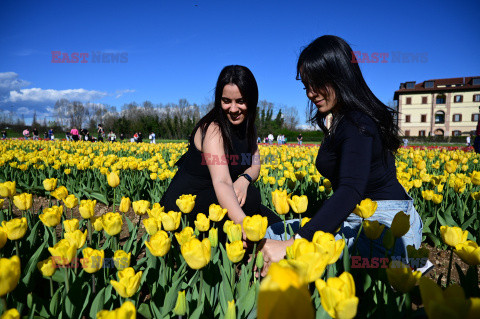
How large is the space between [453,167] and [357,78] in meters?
2.42

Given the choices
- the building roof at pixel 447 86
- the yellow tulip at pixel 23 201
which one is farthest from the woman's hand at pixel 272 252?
the building roof at pixel 447 86

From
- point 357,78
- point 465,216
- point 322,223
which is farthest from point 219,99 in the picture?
point 465,216

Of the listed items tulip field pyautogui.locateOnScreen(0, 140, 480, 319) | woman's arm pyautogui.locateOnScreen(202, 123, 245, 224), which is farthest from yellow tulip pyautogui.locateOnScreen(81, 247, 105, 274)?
woman's arm pyautogui.locateOnScreen(202, 123, 245, 224)

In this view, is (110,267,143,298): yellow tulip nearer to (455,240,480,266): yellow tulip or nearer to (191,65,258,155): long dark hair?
(455,240,480,266): yellow tulip

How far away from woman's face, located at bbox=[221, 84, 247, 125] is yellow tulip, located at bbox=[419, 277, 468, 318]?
1.95 metres

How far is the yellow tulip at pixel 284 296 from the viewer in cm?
46

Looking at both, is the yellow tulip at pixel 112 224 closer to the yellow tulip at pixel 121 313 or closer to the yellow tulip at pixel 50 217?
the yellow tulip at pixel 50 217

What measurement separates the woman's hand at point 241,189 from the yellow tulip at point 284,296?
1902 mm

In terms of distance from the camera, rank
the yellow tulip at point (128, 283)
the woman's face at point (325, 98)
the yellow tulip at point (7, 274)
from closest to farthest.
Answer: the yellow tulip at point (7, 274), the yellow tulip at point (128, 283), the woman's face at point (325, 98)

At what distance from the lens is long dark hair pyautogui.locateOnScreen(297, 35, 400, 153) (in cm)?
184

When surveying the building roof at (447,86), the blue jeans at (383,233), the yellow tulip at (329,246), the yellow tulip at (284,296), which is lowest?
the blue jeans at (383,233)

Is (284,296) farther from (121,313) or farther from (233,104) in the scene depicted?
(233,104)

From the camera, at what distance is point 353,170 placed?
1659mm

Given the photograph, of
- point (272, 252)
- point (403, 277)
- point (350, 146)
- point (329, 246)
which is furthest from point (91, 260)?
point (350, 146)
